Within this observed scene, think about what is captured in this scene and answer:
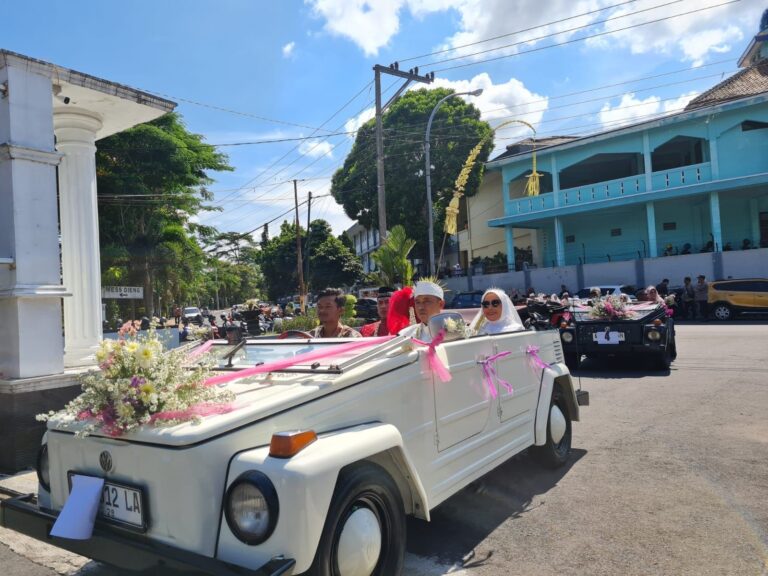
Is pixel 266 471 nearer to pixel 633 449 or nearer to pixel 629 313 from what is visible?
pixel 633 449

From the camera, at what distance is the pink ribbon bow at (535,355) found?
4.59 metres

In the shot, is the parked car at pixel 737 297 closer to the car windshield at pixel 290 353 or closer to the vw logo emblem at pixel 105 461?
the car windshield at pixel 290 353

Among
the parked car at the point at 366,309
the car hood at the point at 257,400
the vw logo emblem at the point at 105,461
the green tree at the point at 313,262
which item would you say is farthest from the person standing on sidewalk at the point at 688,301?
the green tree at the point at 313,262

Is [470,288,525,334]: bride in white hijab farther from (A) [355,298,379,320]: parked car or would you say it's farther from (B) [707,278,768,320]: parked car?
(A) [355,298,379,320]: parked car

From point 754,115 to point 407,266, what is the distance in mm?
16818

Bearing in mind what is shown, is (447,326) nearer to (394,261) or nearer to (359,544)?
(359,544)

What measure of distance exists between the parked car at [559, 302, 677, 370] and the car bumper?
26.4 feet

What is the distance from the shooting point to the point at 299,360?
3295 millimetres

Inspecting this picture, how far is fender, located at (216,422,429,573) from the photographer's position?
219cm

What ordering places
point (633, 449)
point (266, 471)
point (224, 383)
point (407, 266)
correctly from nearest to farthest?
point (266, 471) → point (224, 383) → point (633, 449) → point (407, 266)

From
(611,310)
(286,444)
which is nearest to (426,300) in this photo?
(286,444)

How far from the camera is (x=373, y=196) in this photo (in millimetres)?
32500

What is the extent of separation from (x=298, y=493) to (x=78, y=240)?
230 inches

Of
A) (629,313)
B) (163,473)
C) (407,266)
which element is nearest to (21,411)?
(163,473)
